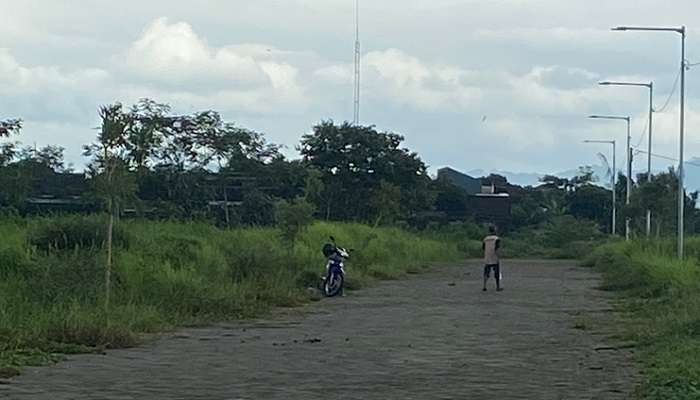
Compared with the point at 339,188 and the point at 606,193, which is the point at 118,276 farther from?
the point at 606,193

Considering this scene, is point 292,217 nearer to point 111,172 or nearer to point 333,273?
point 333,273

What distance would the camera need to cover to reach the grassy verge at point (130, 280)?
750 inches

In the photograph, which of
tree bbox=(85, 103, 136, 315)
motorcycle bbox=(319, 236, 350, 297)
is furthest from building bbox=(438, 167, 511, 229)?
tree bbox=(85, 103, 136, 315)

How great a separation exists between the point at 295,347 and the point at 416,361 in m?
2.61

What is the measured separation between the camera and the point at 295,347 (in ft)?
64.5

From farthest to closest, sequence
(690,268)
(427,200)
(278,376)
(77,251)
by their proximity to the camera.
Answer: (427,200) → (690,268) → (77,251) → (278,376)

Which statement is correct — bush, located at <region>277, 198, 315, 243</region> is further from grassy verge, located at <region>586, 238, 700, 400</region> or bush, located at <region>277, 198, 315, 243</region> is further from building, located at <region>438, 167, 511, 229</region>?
building, located at <region>438, 167, 511, 229</region>

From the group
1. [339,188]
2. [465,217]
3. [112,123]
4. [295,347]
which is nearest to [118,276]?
[112,123]

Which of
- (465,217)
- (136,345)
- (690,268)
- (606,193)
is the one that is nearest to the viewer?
(136,345)

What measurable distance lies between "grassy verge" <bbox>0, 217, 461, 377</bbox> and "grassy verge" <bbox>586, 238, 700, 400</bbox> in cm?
752

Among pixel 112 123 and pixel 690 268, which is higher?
pixel 112 123

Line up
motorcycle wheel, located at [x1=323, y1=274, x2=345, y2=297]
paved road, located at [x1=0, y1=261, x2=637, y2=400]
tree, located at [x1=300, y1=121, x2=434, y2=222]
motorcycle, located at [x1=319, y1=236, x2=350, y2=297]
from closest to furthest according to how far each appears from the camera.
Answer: paved road, located at [x1=0, y1=261, x2=637, y2=400] → motorcycle, located at [x1=319, y1=236, x2=350, y2=297] → motorcycle wheel, located at [x1=323, y1=274, x2=345, y2=297] → tree, located at [x1=300, y1=121, x2=434, y2=222]

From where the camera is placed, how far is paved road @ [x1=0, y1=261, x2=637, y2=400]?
47.2 feet

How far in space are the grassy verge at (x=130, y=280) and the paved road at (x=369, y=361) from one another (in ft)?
2.66
